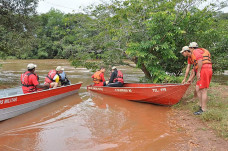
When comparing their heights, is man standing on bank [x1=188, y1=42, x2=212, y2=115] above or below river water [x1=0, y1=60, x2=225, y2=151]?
above

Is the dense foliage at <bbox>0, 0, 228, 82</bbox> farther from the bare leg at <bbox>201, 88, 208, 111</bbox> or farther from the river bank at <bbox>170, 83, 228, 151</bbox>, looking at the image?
the bare leg at <bbox>201, 88, 208, 111</bbox>

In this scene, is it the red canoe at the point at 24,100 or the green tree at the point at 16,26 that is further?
the green tree at the point at 16,26

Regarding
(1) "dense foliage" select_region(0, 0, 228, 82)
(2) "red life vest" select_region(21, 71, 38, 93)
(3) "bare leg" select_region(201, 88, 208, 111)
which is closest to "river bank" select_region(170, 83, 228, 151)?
(3) "bare leg" select_region(201, 88, 208, 111)

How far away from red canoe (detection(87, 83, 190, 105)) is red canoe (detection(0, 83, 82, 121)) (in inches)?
92.0

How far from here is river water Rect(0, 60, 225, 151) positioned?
4.25 metres

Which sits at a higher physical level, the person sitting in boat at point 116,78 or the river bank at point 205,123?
the person sitting in boat at point 116,78

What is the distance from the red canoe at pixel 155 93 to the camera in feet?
20.4

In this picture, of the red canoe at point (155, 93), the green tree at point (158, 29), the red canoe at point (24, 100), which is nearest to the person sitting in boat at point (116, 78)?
the red canoe at point (155, 93)

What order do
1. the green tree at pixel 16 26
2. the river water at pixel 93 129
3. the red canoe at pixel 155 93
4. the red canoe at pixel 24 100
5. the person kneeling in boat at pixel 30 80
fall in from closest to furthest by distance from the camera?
the river water at pixel 93 129, the red canoe at pixel 24 100, the red canoe at pixel 155 93, the person kneeling in boat at pixel 30 80, the green tree at pixel 16 26

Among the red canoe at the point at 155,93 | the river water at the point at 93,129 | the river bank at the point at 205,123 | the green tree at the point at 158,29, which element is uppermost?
the green tree at the point at 158,29

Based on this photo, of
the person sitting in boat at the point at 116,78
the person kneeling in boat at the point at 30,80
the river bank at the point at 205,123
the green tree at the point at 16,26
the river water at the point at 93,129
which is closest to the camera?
the river bank at the point at 205,123

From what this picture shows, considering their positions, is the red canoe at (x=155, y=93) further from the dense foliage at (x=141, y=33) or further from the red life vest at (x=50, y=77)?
the red life vest at (x=50, y=77)

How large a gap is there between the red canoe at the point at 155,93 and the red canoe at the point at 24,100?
2337mm

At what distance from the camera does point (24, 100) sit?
6348mm
